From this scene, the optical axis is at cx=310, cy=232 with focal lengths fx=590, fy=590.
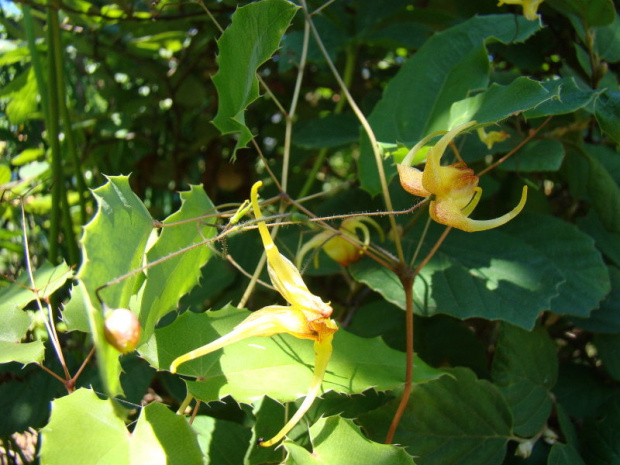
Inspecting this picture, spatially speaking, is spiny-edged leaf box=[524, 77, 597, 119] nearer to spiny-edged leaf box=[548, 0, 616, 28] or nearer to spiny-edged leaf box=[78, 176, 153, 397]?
spiny-edged leaf box=[548, 0, 616, 28]

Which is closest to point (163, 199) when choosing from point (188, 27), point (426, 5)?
point (188, 27)

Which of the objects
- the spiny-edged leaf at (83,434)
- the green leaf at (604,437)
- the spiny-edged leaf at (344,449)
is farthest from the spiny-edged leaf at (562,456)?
the spiny-edged leaf at (83,434)

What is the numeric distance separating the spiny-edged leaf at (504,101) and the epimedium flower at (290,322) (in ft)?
0.77

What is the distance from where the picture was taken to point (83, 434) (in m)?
0.43

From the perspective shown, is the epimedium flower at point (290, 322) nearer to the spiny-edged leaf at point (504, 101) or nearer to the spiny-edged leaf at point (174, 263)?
the spiny-edged leaf at point (174, 263)

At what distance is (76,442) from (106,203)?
0.17 meters

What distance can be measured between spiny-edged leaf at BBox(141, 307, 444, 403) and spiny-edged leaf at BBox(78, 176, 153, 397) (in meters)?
0.10

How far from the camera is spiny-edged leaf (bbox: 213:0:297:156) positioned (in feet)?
1.83

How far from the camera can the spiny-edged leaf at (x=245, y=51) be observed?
559 mm

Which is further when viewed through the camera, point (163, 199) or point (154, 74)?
point (163, 199)

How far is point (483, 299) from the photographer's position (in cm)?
70

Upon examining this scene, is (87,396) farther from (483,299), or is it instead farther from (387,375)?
(483,299)

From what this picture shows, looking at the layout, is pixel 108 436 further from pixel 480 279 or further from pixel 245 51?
pixel 480 279

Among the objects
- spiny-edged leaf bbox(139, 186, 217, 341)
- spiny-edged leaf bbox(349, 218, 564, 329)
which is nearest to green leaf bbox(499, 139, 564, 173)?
spiny-edged leaf bbox(349, 218, 564, 329)
